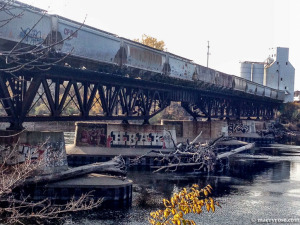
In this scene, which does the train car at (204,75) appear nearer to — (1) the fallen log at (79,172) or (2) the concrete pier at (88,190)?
(1) the fallen log at (79,172)

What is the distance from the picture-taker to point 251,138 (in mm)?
92938

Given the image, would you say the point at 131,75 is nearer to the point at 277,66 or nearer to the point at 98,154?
the point at 98,154

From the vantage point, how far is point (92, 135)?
50.2 metres

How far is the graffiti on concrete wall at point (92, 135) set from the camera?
4991 centimetres

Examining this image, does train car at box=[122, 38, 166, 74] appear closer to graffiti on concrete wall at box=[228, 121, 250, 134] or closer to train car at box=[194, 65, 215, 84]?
train car at box=[194, 65, 215, 84]

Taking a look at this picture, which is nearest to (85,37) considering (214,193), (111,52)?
(111,52)

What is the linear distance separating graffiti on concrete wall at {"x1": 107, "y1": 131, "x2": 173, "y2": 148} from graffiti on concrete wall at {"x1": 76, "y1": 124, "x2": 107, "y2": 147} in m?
0.83

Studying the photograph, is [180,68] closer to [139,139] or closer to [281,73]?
[139,139]

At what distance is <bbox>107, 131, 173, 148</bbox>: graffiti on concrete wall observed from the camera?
166 feet

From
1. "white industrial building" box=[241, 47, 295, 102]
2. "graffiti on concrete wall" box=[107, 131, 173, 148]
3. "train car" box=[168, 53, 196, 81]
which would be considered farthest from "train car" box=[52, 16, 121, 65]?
"white industrial building" box=[241, 47, 295, 102]

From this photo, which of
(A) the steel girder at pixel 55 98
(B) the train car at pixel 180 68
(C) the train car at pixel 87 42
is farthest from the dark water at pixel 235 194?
(B) the train car at pixel 180 68

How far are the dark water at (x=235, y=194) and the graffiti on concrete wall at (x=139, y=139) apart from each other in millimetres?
8443

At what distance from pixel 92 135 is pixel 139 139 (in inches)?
219

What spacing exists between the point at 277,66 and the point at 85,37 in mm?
106025
